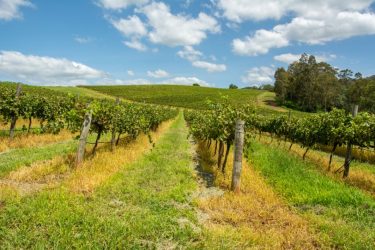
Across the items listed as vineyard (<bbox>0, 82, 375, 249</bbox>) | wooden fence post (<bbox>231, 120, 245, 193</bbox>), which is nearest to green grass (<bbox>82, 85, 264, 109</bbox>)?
vineyard (<bbox>0, 82, 375, 249</bbox>)

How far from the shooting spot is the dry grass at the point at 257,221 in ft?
18.4

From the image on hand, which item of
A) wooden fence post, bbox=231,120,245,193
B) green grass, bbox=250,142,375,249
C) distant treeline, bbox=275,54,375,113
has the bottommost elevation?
green grass, bbox=250,142,375,249

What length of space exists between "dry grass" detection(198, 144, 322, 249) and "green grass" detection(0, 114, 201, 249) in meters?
0.52

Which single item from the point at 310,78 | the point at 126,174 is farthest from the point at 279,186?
the point at 310,78

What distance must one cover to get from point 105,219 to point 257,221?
2.92 metres

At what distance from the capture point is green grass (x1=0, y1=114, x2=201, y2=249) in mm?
5105

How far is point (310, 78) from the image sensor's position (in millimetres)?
75000

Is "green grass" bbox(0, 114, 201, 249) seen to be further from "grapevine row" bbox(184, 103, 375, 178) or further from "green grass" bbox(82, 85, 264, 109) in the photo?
"green grass" bbox(82, 85, 264, 109)

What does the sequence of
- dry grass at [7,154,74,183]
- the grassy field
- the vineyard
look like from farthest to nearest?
dry grass at [7,154,74,183] → the vineyard → the grassy field

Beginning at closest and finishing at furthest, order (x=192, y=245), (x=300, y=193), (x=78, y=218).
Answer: (x=192, y=245)
(x=78, y=218)
(x=300, y=193)

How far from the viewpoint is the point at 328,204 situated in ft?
25.9

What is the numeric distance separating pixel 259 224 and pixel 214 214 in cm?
93

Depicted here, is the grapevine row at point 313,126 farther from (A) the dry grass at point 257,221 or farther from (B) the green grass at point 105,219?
(B) the green grass at point 105,219

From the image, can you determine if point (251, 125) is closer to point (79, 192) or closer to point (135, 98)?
point (79, 192)
